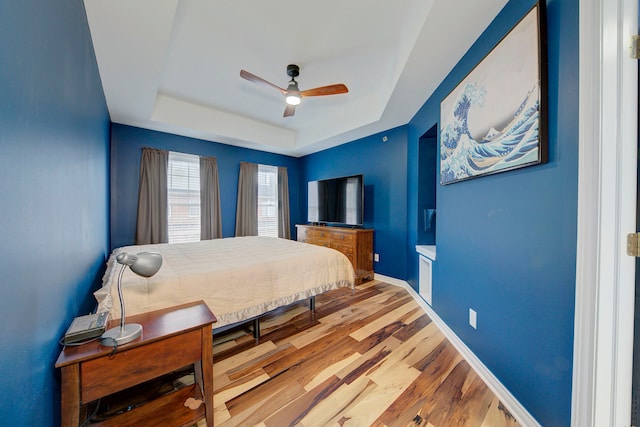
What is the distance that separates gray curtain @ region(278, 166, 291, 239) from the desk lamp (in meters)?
3.97

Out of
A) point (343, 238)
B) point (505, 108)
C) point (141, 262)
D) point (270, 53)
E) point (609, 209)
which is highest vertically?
point (270, 53)

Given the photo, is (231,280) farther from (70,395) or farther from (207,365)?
(70,395)

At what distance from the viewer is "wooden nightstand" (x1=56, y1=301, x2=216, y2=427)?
888 millimetres

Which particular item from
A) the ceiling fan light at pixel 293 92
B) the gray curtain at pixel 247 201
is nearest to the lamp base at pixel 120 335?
the ceiling fan light at pixel 293 92

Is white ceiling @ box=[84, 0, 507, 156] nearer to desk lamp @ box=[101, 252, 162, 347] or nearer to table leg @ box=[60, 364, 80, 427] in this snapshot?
desk lamp @ box=[101, 252, 162, 347]

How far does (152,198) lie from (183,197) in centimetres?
46

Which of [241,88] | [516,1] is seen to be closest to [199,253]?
[241,88]

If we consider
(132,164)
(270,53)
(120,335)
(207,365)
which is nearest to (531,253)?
(207,365)

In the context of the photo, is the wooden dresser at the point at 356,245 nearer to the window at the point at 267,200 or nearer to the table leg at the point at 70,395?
the window at the point at 267,200

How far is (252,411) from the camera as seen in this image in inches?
52.5

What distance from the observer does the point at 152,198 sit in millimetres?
3508

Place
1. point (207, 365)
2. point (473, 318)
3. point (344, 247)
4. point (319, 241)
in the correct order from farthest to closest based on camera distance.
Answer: point (319, 241) → point (344, 247) → point (473, 318) → point (207, 365)

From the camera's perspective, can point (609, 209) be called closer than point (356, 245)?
Yes

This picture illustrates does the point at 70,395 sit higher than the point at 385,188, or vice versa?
the point at 385,188
